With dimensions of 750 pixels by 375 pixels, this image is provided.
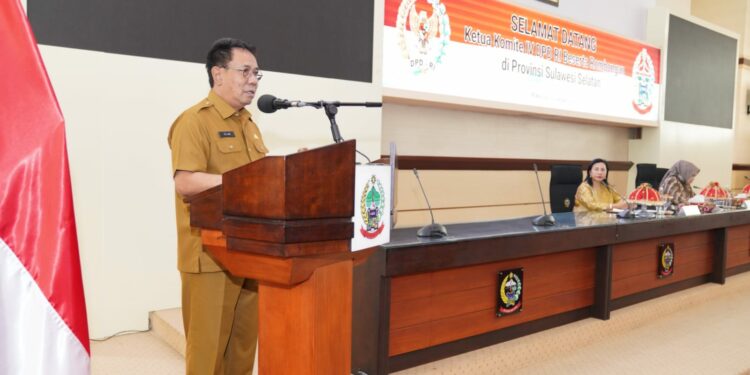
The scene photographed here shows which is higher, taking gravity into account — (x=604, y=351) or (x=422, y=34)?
(x=422, y=34)

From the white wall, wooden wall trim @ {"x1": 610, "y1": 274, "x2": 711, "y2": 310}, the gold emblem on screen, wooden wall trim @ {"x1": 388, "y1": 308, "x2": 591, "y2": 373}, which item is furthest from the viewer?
the gold emblem on screen

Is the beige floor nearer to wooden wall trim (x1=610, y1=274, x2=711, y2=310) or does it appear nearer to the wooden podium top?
wooden wall trim (x1=610, y1=274, x2=711, y2=310)

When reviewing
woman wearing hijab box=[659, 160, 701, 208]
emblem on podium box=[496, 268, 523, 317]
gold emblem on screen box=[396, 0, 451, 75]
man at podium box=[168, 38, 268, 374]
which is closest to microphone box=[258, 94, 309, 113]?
man at podium box=[168, 38, 268, 374]

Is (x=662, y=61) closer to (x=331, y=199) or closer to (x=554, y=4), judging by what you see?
(x=554, y=4)

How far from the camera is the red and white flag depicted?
2.33 feet

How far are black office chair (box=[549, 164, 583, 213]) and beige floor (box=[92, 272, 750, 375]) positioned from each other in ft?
3.71

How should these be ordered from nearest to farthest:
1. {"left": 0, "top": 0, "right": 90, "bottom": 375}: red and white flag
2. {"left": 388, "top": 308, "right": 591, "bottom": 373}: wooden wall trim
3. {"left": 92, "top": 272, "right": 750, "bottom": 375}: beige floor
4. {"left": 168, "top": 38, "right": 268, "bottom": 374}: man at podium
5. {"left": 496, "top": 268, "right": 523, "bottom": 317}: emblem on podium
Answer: {"left": 0, "top": 0, "right": 90, "bottom": 375}: red and white flag → {"left": 168, "top": 38, "right": 268, "bottom": 374}: man at podium → {"left": 388, "top": 308, "right": 591, "bottom": 373}: wooden wall trim → {"left": 92, "top": 272, "right": 750, "bottom": 375}: beige floor → {"left": 496, "top": 268, "right": 523, "bottom": 317}: emblem on podium

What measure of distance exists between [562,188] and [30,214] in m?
3.98

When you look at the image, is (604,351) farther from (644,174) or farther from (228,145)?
(644,174)

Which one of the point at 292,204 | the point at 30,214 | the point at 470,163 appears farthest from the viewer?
the point at 470,163

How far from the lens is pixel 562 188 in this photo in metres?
4.21

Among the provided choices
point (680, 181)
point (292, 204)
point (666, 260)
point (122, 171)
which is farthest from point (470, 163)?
point (292, 204)

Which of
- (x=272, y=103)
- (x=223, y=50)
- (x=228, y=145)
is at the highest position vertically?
(x=223, y=50)

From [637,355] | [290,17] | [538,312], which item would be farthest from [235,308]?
[290,17]
